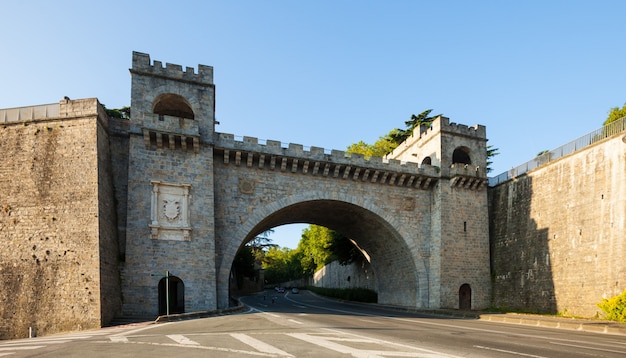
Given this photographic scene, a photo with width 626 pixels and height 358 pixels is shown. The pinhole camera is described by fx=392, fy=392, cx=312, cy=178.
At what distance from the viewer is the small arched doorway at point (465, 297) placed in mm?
26766

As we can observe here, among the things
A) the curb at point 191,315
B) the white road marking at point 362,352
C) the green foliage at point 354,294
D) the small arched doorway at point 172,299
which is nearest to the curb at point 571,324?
the white road marking at point 362,352

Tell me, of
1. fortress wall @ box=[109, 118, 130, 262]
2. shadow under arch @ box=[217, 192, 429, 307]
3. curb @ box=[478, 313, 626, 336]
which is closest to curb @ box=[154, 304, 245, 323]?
shadow under arch @ box=[217, 192, 429, 307]

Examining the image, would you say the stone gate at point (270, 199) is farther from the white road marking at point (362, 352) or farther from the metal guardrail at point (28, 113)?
the white road marking at point (362, 352)

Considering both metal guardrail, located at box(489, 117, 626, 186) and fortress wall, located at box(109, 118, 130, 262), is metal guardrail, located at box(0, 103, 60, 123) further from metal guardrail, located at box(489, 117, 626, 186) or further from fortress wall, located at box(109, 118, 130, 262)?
metal guardrail, located at box(489, 117, 626, 186)

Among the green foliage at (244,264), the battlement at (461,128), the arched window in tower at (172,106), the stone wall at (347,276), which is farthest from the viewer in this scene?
the green foliage at (244,264)

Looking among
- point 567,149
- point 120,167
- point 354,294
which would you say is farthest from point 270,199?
point 354,294

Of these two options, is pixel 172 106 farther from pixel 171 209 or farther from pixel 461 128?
pixel 461 128

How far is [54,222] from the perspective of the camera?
17.6m

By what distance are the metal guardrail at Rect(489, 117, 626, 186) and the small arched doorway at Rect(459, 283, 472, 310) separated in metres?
8.50

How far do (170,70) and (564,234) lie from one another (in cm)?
2489

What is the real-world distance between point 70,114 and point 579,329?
82.5ft

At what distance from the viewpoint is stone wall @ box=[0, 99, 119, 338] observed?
16578 millimetres

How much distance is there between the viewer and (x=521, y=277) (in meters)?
25.7

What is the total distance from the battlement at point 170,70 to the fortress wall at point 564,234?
22.1 meters
